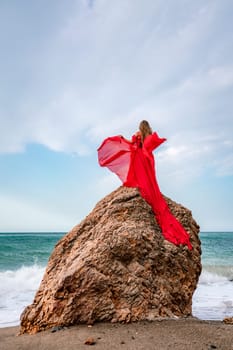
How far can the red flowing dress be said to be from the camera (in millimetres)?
4277

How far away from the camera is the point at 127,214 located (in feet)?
13.7

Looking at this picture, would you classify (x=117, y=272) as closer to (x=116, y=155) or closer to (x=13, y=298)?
(x=116, y=155)

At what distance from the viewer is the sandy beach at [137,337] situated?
273 cm

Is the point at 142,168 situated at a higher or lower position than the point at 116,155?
lower

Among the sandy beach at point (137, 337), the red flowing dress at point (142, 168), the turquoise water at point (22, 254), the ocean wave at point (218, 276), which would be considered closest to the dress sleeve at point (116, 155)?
the red flowing dress at point (142, 168)

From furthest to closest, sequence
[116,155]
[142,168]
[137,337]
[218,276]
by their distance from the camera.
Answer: [218,276], [116,155], [142,168], [137,337]

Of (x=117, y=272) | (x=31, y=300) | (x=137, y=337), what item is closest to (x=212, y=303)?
(x=31, y=300)

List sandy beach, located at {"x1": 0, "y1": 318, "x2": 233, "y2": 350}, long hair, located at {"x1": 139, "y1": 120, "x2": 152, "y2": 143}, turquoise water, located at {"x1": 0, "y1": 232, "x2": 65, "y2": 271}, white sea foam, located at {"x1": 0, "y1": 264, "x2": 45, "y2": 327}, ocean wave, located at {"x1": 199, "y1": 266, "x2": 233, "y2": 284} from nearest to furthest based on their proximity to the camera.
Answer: sandy beach, located at {"x1": 0, "y1": 318, "x2": 233, "y2": 350}, long hair, located at {"x1": 139, "y1": 120, "x2": 152, "y2": 143}, white sea foam, located at {"x1": 0, "y1": 264, "x2": 45, "y2": 327}, ocean wave, located at {"x1": 199, "y1": 266, "x2": 233, "y2": 284}, turquoise water, located at {"x1": 0, "y1": 232, "x2": 65, "y2": 271}

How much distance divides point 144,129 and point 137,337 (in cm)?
288

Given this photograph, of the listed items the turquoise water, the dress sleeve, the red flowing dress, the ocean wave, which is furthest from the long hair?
the turquoise water

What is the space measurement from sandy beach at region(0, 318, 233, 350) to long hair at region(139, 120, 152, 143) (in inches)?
100

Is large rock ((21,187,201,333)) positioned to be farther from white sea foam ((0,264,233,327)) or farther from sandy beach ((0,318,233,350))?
white sea foam ((0,264,233,327))

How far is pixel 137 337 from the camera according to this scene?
291cm

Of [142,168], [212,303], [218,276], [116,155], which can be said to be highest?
[116,155]
